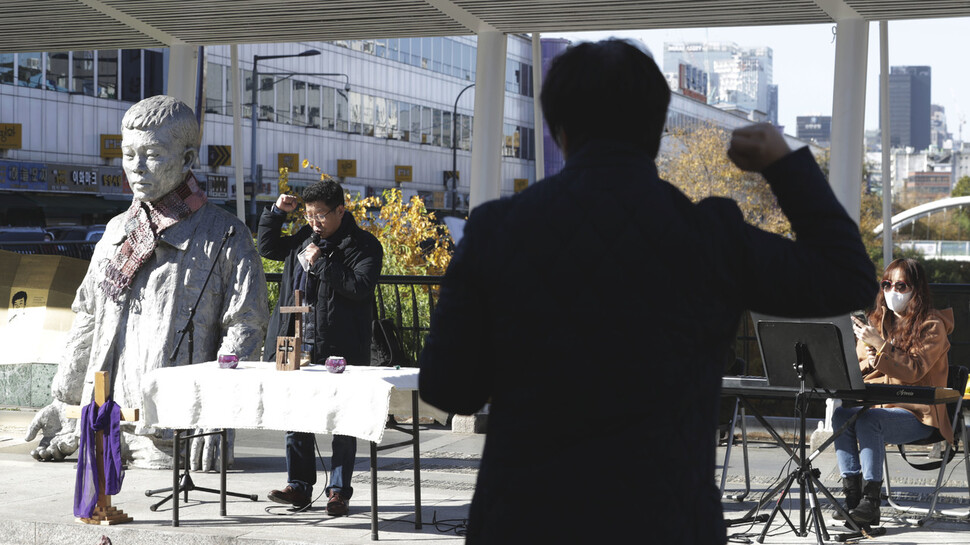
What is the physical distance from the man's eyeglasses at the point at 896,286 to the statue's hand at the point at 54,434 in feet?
18.6

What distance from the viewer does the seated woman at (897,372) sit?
727 centimetres

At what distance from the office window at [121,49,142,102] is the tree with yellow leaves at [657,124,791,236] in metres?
20.7

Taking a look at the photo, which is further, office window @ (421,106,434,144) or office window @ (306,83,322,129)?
office window @ (421,106,434,144)

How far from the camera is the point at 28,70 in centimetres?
4038

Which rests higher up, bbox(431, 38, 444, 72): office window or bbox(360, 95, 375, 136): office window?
bbox(431, 38, 444, 72): office window

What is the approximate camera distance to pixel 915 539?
6.89 m

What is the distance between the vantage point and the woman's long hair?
24.4 ft

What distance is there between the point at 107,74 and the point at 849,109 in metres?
37.8

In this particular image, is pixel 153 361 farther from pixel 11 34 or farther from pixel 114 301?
pixel 11 34

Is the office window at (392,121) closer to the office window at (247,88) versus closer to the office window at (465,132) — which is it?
the office window at (465,132)

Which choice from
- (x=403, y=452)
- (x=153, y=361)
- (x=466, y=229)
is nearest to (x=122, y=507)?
(x=153, y=361)

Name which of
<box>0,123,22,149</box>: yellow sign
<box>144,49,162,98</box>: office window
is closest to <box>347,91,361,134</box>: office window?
<box>144,49,162,98</box>: office window

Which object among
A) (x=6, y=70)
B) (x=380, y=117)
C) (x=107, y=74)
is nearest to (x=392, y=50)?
(x=380, y=117)

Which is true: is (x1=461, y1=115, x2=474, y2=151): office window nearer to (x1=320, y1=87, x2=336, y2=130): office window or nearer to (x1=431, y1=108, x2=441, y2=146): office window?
(x1=431, y1=108, x2=441, y2=146): office window
